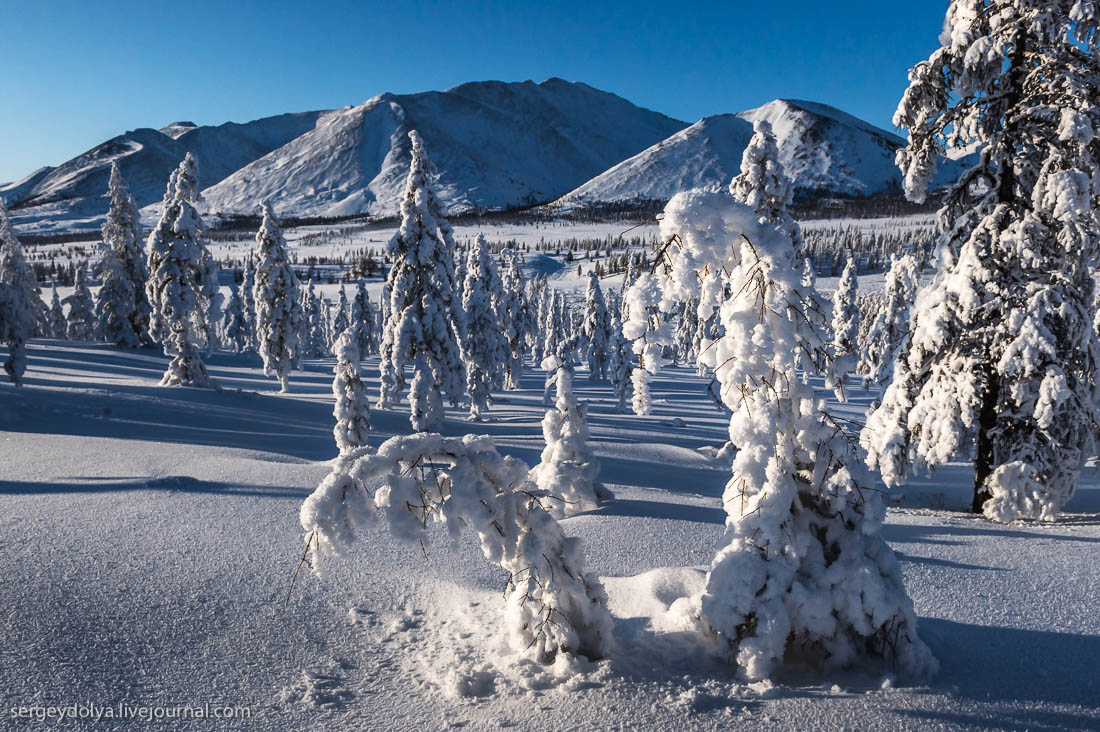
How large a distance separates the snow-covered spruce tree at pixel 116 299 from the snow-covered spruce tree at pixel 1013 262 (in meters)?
45.5

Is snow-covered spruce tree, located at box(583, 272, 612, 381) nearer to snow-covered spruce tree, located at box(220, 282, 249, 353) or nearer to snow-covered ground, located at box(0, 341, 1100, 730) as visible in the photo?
snow-covered spruce tree, located at box(220, 282, 249, 353)

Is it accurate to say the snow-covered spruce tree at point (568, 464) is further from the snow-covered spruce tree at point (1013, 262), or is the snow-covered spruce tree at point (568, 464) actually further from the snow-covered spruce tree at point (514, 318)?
the snow-covered spruce tree at point (514, 318)

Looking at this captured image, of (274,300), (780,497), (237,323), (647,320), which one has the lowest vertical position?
(780,497)

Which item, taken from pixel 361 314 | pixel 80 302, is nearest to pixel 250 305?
pixel 361 314

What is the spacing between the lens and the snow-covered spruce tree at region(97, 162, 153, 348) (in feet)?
130

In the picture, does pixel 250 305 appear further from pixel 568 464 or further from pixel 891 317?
pixel 568 464

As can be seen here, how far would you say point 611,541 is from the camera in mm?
8070

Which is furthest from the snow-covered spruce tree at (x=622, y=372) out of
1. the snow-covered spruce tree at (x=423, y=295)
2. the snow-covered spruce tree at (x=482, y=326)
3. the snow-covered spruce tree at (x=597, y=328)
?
the snow-covered spruce tree at (x=423, y=295)

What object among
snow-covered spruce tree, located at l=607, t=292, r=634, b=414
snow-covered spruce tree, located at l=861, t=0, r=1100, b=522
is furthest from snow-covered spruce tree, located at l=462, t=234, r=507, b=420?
snow-covered spruce tree, located at l=861, t=0, r=1100, b=522

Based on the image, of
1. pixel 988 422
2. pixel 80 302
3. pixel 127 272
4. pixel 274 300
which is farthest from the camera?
pixel 80 302

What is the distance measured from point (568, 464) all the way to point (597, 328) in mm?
47565

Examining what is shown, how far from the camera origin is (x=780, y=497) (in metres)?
4.33

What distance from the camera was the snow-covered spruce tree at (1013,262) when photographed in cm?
864

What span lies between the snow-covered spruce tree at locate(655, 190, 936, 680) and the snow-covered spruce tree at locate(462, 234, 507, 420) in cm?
2908
